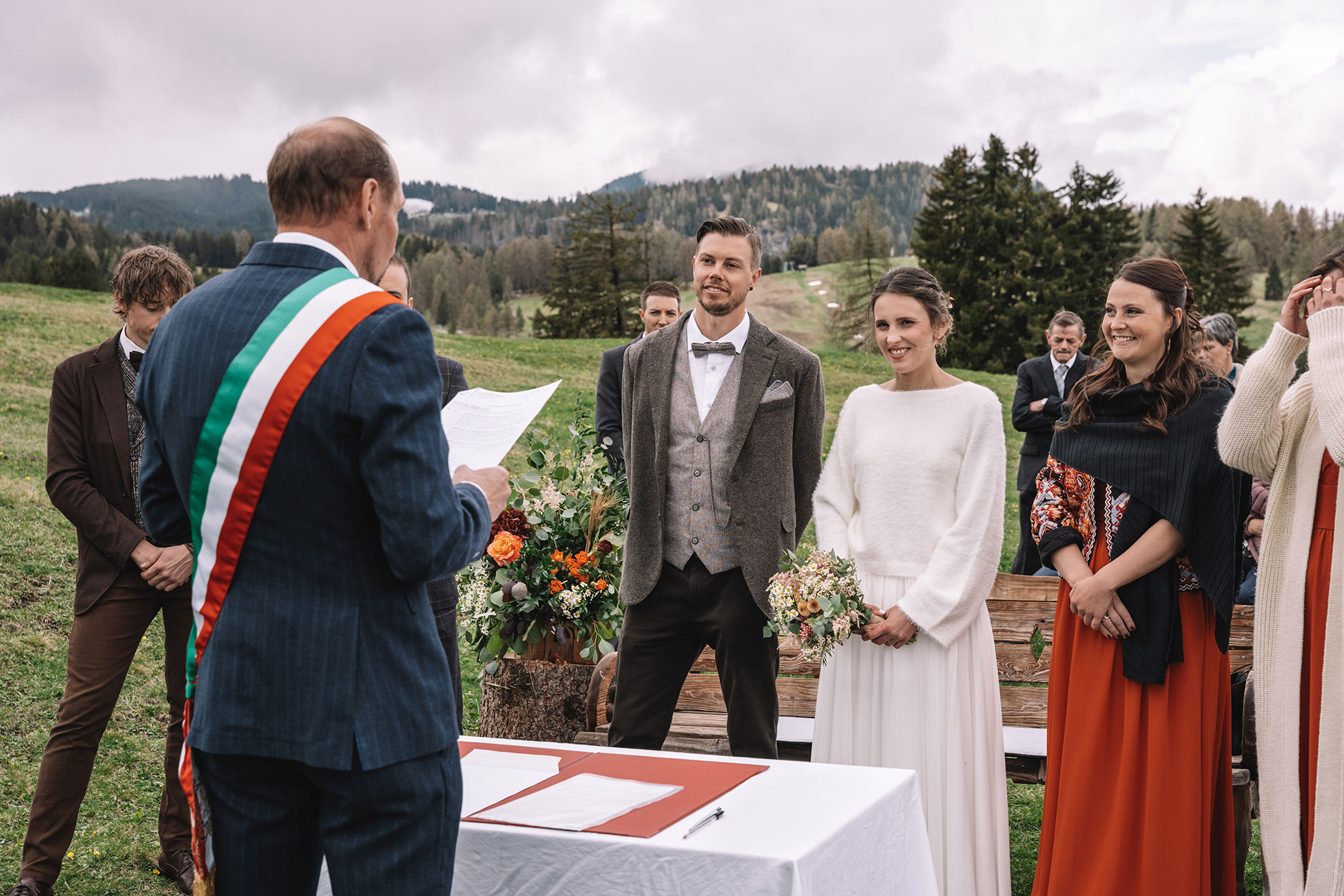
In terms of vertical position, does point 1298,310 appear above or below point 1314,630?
above

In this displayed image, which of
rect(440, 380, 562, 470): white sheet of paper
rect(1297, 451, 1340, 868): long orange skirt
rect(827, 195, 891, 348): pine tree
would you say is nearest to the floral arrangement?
rect(440, 380, 562, 470): white sheet of paper

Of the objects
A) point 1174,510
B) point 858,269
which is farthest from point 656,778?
point 858,269

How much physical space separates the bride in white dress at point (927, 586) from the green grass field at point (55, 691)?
1.09m

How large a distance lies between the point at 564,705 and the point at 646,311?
2767 mm

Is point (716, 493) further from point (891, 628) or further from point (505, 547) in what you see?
point (505, 547)

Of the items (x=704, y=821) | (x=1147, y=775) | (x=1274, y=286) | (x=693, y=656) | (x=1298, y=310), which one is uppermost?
(x=1274, y=286)

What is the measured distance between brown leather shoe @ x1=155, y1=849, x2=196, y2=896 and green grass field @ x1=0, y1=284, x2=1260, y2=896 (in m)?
0.05

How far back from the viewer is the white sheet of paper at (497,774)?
2.43 metres

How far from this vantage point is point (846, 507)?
3.87 m

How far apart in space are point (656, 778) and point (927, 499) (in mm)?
1648

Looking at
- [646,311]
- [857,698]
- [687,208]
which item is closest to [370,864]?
[857,698]

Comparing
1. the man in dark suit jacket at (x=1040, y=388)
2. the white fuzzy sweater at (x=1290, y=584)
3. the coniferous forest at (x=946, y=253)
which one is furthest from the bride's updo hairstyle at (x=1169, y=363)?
the coniferous forest at (x=946, y=253)

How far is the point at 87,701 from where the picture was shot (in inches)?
148

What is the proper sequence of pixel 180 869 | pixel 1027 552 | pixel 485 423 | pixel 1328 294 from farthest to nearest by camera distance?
pixel 1027 552
pixel 180 869
pixel 1328 294
pixel 485 423
